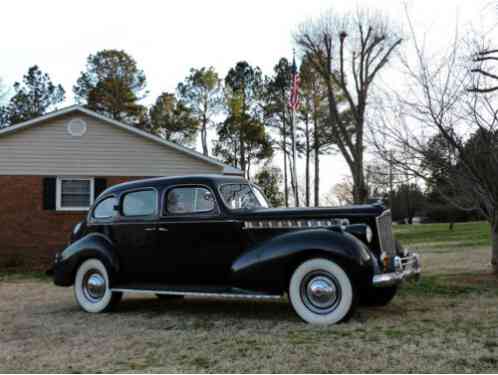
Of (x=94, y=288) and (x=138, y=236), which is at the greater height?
(x=138, y=236)

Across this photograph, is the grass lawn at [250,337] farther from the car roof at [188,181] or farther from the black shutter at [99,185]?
the black shutter at [99,185]

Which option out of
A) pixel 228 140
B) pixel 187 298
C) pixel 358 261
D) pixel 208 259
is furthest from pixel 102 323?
pixel 228 140

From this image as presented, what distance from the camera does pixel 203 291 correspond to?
6996 mm

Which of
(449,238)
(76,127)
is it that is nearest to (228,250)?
(76,127)

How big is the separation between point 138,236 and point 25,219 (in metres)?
9.19

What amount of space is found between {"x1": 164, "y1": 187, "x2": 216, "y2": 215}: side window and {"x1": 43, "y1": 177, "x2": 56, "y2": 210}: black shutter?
8.99m

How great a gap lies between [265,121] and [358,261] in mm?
33508

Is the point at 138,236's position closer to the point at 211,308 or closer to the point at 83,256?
the point at 83,256

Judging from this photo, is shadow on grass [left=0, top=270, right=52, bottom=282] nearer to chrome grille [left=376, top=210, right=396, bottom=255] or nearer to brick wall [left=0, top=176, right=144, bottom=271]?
brick wall [left=0, top=176, right=144, bottom=271]

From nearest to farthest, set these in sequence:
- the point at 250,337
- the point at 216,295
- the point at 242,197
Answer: the point at 250,337, the point at 216,295, the point at 242,197

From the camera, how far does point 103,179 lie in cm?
1567

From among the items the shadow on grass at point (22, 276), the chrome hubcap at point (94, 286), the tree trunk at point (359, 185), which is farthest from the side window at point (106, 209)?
the tree trunk at point (359, 185)

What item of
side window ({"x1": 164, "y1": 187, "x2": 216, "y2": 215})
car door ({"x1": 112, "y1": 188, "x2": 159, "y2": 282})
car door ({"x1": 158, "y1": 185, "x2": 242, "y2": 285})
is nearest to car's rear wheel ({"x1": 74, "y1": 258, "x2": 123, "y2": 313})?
car door ({"x1": 112, "y1": 188, "x2": 159, "y2": 282})

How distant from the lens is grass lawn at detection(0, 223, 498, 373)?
4.69m
